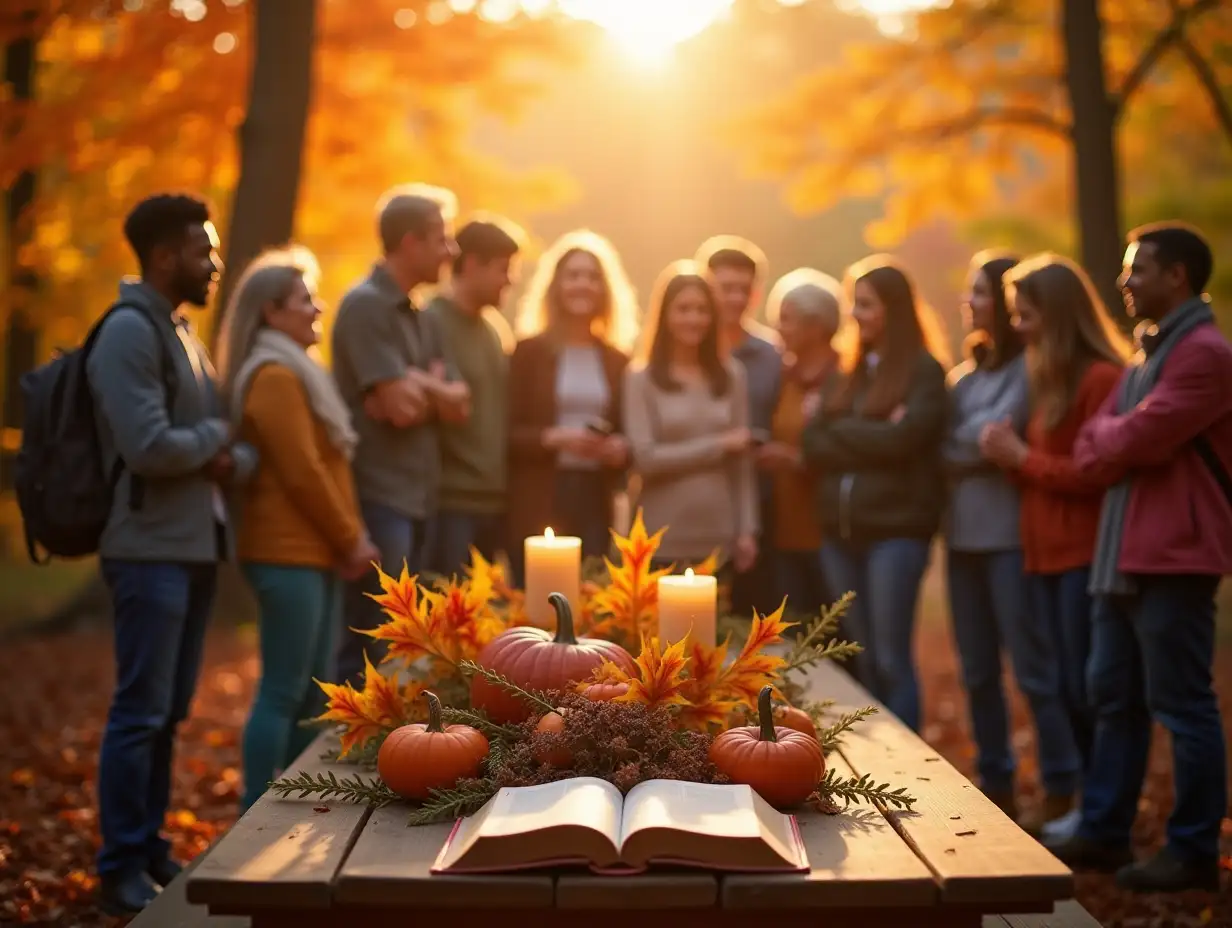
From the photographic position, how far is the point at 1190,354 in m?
4.25

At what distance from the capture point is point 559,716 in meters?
2.76

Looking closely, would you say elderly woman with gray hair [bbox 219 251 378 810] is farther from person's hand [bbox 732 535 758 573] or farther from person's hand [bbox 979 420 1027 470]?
person's hand [bbox 979 420 1027 470]

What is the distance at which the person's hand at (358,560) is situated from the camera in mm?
4617

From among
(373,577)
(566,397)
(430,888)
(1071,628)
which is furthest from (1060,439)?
(430,888)

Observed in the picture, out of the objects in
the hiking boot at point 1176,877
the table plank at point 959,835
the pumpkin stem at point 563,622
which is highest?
the pumpkin stem at point 563,622

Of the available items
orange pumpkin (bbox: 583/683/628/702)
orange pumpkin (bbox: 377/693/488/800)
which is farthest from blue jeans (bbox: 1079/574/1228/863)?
orange pumpkin (bbox: 377/693/488/800)

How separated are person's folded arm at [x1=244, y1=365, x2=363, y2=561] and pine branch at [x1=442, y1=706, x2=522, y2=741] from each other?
1715mm

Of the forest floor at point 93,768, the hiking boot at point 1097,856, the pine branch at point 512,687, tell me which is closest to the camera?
the pine branch at point 512,687

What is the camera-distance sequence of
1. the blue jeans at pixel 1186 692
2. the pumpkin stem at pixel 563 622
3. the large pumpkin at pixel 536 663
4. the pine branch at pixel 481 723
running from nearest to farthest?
the pine branch at pixel 481 723 < the large pumpkin at pixel 536 663 < the pumpkin stem at pixel 563 622 < the blue jeans at pixel 1186 692

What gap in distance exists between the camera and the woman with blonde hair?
5.88 metres

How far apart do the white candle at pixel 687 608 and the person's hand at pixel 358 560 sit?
1.74 m

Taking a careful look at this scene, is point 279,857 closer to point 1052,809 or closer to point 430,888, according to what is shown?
point 430,888

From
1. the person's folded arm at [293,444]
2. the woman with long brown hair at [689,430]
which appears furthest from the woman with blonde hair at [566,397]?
the person's folded arm at [293,444]

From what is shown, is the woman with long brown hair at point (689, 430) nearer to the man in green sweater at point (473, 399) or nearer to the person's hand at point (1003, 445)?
the man in green sweater at point (473, 399)
